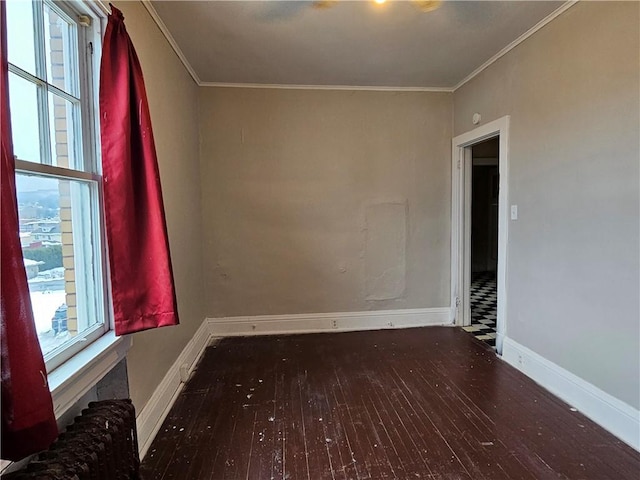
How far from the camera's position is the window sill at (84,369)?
126cm

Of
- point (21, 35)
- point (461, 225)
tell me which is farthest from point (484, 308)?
point (21, 35)

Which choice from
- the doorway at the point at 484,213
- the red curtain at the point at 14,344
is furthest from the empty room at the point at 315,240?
the doorway at the point at 484,213

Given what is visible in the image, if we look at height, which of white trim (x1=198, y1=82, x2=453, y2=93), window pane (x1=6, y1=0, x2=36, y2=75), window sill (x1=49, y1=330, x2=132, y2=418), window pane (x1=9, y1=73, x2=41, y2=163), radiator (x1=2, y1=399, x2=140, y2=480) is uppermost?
white trim (x1=198, y1=82, x2=453, y2=93)

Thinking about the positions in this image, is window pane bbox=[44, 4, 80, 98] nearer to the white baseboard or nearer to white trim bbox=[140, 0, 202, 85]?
white trim bbox=[140, 0, 202, 85]

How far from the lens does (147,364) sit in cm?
212

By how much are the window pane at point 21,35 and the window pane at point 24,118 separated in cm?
6

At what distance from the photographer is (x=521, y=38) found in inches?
110

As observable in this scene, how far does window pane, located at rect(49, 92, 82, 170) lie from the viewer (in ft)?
4.74

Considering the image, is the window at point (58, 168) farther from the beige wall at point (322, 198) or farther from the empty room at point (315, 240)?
the beige wall at point (322, 198)

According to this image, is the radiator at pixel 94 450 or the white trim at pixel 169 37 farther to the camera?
the white trim at pixel 169 37

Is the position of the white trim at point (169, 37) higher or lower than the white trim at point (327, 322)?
higher

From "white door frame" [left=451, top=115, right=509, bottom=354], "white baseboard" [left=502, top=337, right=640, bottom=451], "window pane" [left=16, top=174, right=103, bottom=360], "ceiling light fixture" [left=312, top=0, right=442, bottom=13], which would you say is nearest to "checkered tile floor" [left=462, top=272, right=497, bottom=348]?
"white door frame" [left=451, top=115, right=509, bottom=354]

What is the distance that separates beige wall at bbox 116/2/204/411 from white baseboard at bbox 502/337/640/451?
261 centimetres

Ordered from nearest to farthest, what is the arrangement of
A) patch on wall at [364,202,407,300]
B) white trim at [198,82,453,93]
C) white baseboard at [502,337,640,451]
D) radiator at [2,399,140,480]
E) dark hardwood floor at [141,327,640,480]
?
radiator at [2,399,140,480], dark hardwood floor at [141,327,640,480], white baseboard at [502,337,640,451], white trim at [198,82,453,93], patch on wall at [364,202,407,300]
